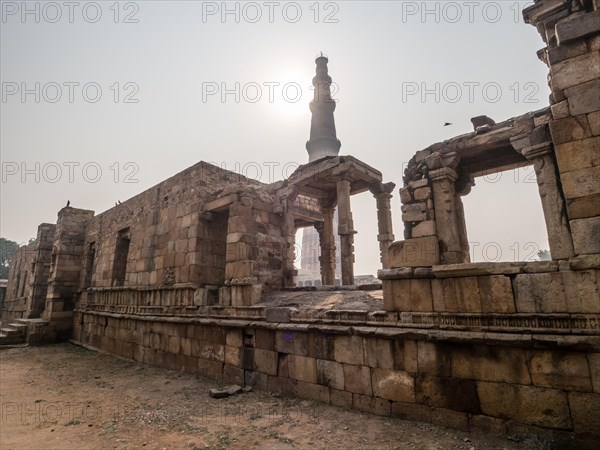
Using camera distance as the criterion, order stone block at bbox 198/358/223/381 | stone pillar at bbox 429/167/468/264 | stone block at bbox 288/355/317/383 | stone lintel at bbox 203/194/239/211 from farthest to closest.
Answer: stone lintel at bbox 203/194/239/211, stone block at bbox 198/358/223/381, stone block at bbox 288/355/317/383, stone pillar at bbox 429/167/468/264

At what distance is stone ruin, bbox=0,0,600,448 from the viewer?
10.5ft

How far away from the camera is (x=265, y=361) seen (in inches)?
218

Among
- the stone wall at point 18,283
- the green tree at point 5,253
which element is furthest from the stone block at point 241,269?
the green tree at point 5,253

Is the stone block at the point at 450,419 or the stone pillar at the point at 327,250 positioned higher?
the stone pillar at the point at 327,250

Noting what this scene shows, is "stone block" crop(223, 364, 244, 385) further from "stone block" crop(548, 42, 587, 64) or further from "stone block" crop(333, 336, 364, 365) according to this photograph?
"stone block" crop(548, 42, 587, 64)

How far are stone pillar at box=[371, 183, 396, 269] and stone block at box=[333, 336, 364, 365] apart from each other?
5.94m

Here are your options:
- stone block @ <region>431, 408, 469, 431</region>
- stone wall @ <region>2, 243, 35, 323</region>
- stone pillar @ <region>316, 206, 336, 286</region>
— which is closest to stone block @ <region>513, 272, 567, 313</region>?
stone block @ <region>431, 408, 469, 431</region>

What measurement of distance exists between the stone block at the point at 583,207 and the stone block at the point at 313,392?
3.77m

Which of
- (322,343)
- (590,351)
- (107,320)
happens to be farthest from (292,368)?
(107,320)

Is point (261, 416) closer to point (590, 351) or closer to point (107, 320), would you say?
point (590, 351)

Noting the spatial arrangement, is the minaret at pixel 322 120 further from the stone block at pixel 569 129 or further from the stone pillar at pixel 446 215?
the stone block at pixel 569 129

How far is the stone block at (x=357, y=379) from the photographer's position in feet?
14.2

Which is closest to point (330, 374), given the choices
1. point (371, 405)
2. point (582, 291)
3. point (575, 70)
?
point (371, 405)

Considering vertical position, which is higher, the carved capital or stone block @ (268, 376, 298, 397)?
the carved capital
